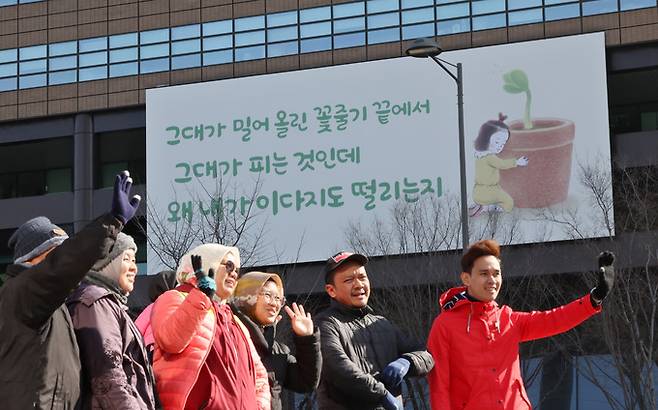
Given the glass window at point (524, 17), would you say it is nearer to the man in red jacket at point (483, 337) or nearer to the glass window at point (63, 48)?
the glass window at point (63, 48)

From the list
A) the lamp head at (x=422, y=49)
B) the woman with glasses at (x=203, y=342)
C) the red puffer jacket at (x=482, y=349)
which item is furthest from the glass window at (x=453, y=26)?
the woman with glasses at (x=203, y=342)

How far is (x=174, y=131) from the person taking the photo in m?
40.4

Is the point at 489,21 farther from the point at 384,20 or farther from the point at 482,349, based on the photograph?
Answer: the point at 482,349

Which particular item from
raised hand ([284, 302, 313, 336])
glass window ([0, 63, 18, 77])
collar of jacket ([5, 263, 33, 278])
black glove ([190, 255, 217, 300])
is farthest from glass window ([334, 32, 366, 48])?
collar of jacket ([5, 263, 33, 278])

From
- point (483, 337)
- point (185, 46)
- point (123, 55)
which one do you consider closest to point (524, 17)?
point (185, 46)

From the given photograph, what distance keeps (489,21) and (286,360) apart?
3062 centimetres

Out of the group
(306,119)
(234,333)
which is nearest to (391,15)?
(306,119)

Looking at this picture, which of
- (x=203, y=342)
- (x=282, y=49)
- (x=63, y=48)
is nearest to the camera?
(x=203, y=342)

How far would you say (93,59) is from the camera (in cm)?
4344

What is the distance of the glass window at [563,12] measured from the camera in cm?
3700

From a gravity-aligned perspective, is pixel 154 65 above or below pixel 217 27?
below

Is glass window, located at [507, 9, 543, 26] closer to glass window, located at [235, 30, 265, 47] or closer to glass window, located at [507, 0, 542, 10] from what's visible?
A: glass window, located at [507, 0, 542, 10]

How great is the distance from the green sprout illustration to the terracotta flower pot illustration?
0.54m

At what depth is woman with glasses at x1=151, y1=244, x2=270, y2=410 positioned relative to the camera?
6.77m
